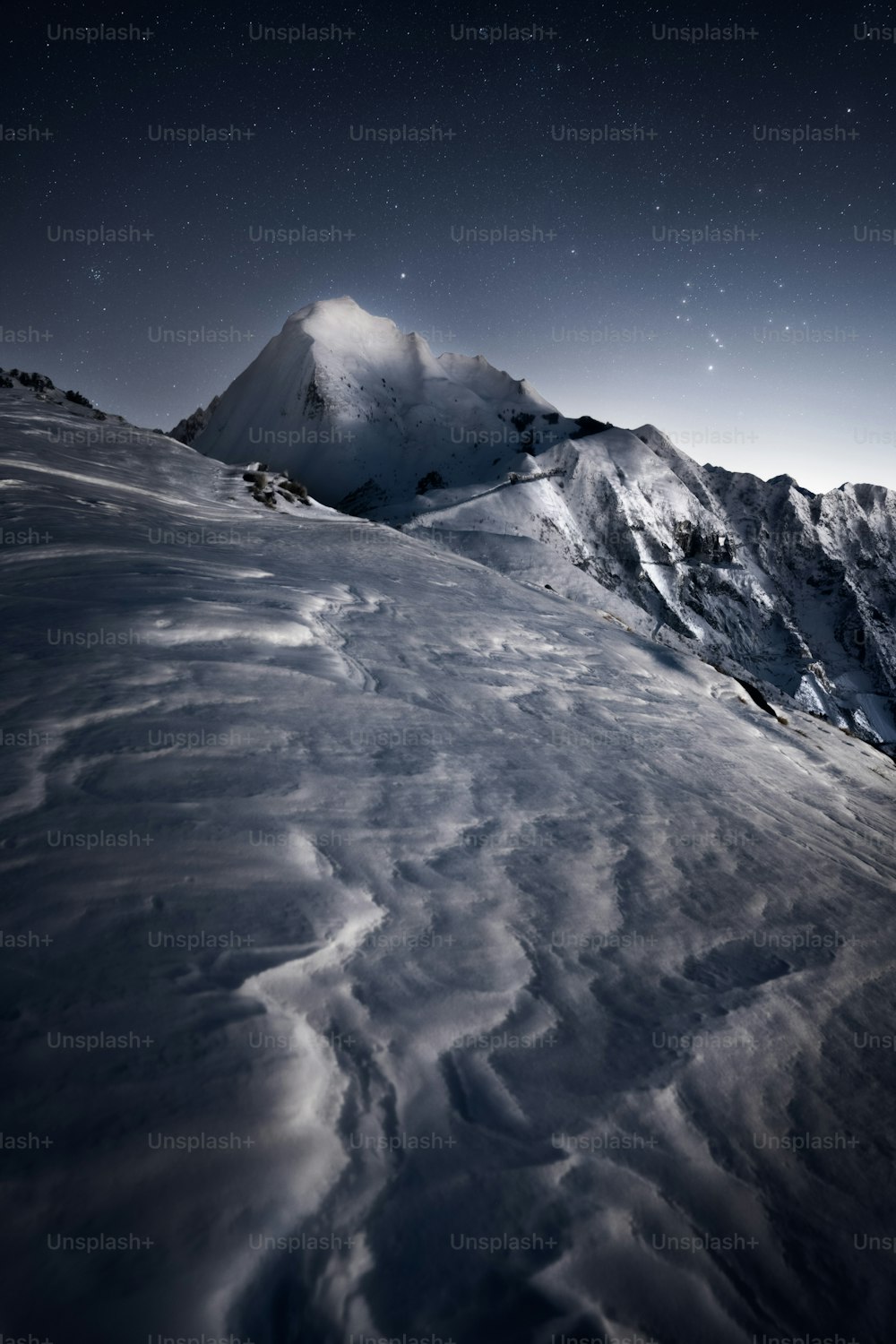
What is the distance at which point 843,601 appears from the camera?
88000 millimetres

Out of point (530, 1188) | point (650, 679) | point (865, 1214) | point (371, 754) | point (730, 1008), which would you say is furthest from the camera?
point (650, 679)

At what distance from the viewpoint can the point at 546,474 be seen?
2066 inches

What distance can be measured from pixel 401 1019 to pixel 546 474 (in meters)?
55.1

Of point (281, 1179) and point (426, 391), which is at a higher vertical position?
point (426, 391)

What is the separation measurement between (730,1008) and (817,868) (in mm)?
1752

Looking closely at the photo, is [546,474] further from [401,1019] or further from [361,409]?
[401,1019]

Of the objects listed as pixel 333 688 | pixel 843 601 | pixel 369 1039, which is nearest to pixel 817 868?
pixel 369 1039

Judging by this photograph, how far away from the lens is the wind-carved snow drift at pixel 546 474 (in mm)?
55844

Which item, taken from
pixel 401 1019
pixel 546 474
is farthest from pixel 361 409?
pixel 401 1019

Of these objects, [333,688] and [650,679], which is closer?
[333,688]

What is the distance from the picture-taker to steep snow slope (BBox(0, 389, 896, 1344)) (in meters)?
1.32

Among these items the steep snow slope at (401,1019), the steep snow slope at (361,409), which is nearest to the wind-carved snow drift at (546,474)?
the steep snow slope at (361,409)

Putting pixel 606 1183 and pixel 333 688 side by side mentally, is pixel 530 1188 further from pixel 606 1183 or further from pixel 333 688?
pixel 333 688

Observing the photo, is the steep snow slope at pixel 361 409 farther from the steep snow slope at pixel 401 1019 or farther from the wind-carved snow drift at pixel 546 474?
the steep snow slope at pixel 401 1019
